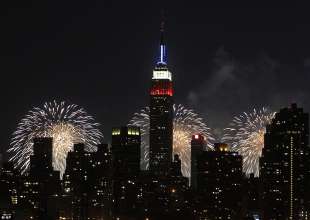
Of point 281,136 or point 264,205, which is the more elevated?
point 281,136

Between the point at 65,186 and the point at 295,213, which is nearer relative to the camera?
the point at 295,213

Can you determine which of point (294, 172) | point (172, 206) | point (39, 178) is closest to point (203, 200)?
point (172, 206)

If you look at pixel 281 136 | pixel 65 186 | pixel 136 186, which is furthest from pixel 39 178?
pixel 281 136

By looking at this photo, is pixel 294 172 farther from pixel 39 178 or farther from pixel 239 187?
pixel 39 178
